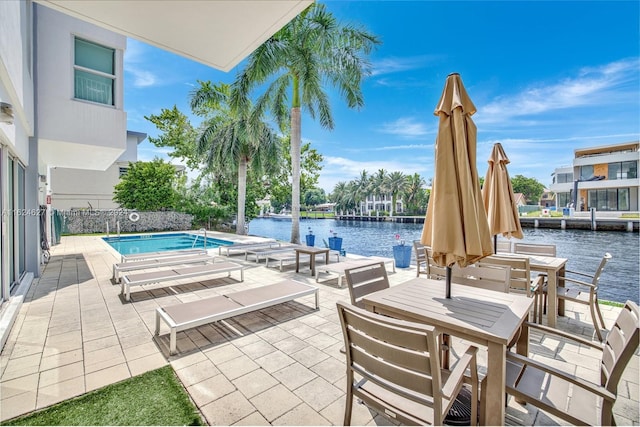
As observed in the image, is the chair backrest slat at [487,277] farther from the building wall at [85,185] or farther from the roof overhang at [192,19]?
the building wall at [85,185]

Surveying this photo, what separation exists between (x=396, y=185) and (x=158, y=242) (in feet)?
153

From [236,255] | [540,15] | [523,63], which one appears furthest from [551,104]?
[236,255]

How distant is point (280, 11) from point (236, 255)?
8.18 meters

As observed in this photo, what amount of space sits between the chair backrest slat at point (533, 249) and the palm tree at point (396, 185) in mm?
49521

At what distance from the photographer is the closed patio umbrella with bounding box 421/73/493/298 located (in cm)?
245

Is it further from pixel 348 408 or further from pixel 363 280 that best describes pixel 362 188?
pixel 348 408

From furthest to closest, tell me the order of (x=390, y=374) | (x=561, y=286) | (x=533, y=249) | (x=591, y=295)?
(x=533, y=249)
(x=561, y=286)
(x=591, y=295)
(x=390, y=374)

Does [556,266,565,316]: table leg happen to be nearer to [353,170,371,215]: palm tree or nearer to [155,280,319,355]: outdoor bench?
[155,280,319,355]: outdoor bench

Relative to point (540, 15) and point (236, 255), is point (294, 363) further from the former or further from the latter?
point (540, 15)

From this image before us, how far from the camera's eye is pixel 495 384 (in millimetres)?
1877

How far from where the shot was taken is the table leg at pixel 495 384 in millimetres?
1854

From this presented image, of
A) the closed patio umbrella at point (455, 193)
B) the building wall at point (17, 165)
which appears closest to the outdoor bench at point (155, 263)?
the building wall at point (17, 165)

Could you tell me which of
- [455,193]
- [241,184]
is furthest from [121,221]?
[455,193]

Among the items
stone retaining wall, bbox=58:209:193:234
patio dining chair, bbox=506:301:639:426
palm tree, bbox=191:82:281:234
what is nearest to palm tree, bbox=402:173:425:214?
palm tree, bbox=191:82:281:234
